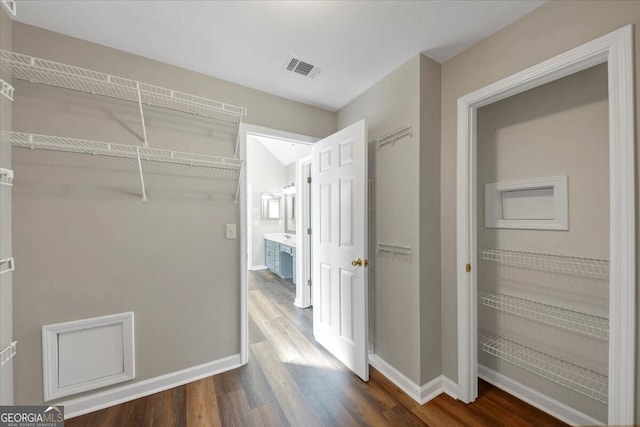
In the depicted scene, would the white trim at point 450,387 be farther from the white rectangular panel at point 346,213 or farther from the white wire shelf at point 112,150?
the white wire shelf at point 112,150

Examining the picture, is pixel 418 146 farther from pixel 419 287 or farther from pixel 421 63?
pixel 419 287

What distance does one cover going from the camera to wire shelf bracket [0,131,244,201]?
1447 mm

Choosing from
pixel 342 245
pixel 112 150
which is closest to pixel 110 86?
pixel 112 150

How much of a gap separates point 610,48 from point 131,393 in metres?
3.41

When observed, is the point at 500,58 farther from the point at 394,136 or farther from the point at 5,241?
the point at 5,241

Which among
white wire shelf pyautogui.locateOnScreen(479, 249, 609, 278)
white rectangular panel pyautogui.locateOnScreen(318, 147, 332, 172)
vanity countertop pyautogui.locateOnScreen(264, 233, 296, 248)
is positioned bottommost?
vanity countertop pyautogui.locateOnScreen(264, 233, 296, 248)

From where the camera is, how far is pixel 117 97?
172 cm

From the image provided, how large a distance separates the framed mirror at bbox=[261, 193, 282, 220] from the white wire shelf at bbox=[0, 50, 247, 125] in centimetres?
377

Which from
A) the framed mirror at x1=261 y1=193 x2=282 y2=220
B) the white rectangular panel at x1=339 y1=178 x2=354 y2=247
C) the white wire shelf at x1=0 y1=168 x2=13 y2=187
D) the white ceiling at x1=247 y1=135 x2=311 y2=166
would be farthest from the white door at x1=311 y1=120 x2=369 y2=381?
the framed mirror at x1=261 y1=193 x2=282 y2=220

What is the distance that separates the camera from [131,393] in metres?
1.75

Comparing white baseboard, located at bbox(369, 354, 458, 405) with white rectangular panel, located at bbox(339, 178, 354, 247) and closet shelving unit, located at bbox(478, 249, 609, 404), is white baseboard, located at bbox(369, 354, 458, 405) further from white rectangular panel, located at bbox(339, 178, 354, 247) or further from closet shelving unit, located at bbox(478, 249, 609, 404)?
white rectangular panel, located at bbox(339, 178, 354, 247)

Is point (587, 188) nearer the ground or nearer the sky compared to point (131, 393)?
nearer the sky

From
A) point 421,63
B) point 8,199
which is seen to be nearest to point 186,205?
point 8,199

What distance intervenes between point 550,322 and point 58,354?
3157 millimetres
